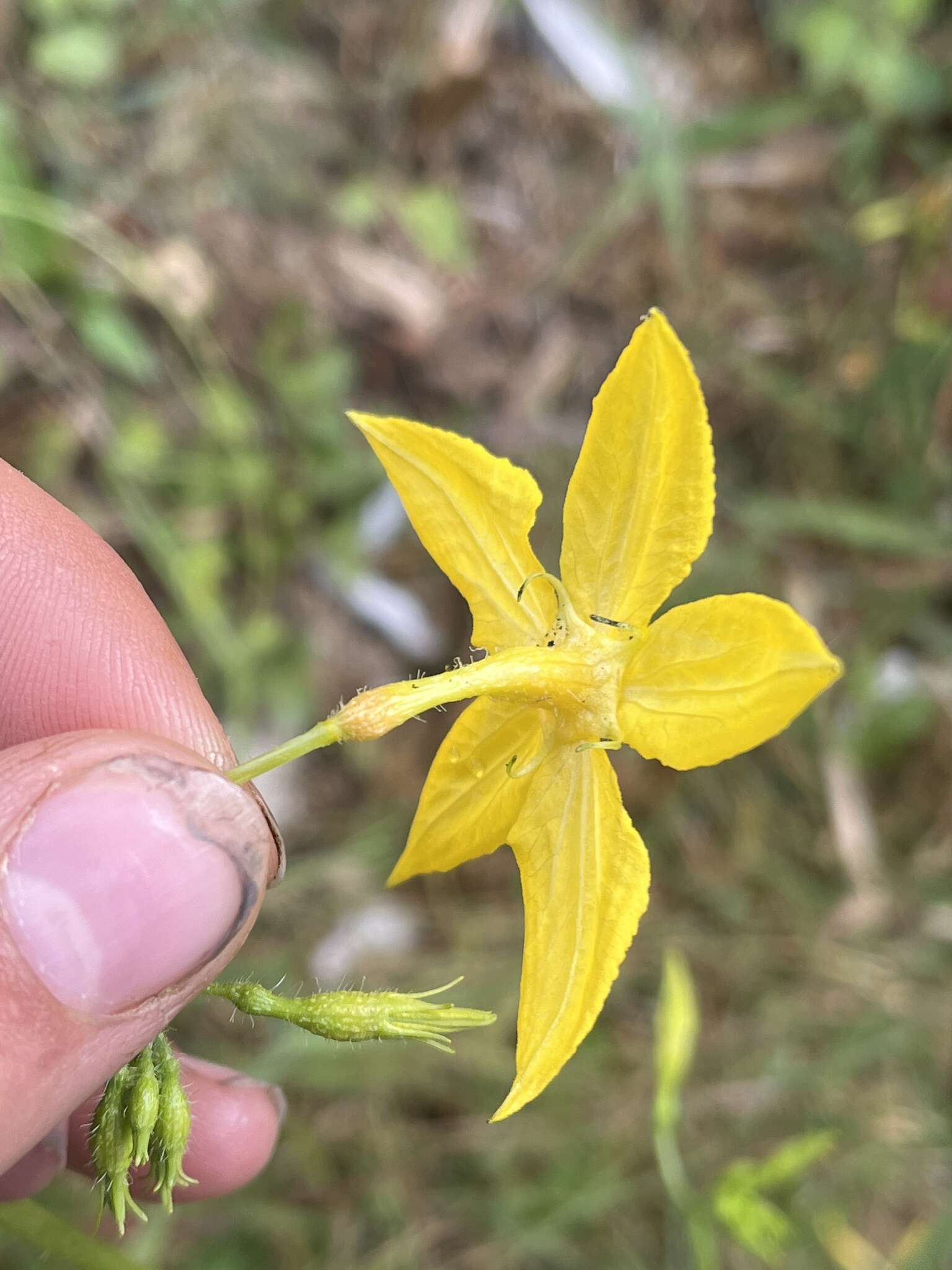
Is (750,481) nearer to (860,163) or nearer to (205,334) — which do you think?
(860,163)

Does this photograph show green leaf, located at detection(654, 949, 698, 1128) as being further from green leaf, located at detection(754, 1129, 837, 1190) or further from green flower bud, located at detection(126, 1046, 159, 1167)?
green flower bud, located at detection(126, 1046, 159, 1167)

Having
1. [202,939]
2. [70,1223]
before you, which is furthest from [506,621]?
[70,1223]

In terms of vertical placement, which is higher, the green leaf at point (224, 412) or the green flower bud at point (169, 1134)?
the green flower bud at point (169, 1134)

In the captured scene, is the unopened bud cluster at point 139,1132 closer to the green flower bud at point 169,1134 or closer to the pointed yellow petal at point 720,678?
the green flower bud at point 169,1134

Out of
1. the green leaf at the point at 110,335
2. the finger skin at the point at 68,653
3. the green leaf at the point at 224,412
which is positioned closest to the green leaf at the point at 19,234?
the green leaf at the point at 110,335

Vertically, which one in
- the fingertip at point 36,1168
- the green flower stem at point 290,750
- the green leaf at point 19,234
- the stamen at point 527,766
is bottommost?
the fingertip at point 36,1168

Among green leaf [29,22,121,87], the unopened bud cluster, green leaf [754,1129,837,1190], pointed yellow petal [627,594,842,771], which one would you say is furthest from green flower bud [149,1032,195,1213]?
green leaf [29,22,121,87]

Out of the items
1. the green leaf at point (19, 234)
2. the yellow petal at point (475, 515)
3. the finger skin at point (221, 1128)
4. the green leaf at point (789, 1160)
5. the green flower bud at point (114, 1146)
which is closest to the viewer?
the green flower bud at point (114, 1146)

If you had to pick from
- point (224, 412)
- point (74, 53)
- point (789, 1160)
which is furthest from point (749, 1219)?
point (74, 53)
